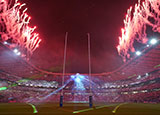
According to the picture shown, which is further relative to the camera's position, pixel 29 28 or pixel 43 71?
pixel 43 71

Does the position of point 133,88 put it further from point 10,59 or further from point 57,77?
point 10,59

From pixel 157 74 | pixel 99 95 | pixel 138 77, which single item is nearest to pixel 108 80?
pixel 99 95

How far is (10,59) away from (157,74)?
38274 millimetres

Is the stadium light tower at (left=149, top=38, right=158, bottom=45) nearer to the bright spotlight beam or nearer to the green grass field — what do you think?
the bright spotlight beam

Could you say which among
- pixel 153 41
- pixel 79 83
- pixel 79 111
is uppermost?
pixel 153 41

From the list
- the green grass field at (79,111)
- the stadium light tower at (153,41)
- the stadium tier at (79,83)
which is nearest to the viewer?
the green grass field at (79,111)

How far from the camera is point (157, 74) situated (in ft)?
113

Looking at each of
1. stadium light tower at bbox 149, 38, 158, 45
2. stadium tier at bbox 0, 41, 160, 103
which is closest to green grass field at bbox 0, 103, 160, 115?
stadium light tower at bbox 149, 38, 158, 45

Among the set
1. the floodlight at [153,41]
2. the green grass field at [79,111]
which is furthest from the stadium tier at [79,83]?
the green grass field at [79,111]

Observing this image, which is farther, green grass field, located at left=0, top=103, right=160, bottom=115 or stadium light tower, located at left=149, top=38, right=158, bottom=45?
stadium light tower, located at left=149, top=38, right=158, bottom=45

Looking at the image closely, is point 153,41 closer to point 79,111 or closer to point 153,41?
point 153,41

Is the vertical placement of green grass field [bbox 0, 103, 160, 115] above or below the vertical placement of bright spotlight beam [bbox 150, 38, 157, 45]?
below

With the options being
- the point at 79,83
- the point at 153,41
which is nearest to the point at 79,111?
the point at 153,41

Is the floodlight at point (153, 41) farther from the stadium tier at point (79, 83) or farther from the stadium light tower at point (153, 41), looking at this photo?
the stadium tier at point (79, 83)
